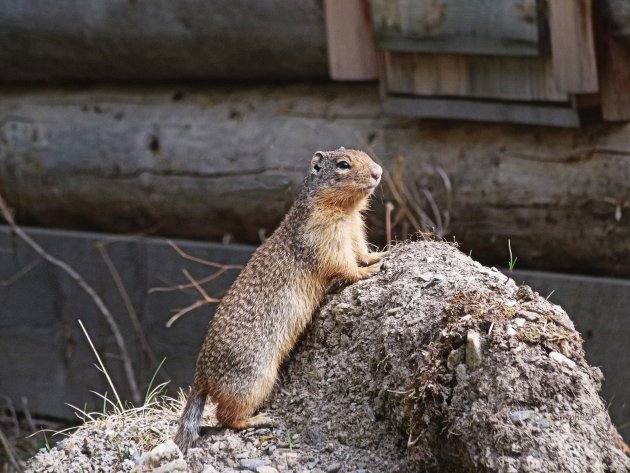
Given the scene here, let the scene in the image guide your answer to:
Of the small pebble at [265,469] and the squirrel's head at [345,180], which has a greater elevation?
the squirrel's head at [345,180]

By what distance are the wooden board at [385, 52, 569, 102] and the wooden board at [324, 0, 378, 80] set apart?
16 centimetres

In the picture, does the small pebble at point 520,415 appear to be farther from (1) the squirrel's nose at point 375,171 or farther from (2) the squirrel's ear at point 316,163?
(2) the squirrel's ear at point 316,163

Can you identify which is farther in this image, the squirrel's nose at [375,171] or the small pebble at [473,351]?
the squirrel's nose at [375,171]

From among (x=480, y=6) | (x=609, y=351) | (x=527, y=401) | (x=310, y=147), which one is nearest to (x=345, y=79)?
(x=310, y=147)

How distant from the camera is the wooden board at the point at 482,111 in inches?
199

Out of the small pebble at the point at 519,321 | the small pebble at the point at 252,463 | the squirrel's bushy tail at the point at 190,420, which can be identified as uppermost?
the small pebble at the point at 519,321

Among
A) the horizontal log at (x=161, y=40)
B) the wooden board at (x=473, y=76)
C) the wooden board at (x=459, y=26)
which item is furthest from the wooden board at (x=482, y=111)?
the horizontal log at (x=161, y=40)

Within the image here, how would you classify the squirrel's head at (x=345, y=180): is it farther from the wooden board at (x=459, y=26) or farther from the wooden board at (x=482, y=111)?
the wooden board at (x=482, y=111)

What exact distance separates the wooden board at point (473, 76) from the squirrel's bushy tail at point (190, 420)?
2427 millimetres

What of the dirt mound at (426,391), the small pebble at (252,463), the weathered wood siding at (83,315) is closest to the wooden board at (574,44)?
the dirt mound at (426,391)

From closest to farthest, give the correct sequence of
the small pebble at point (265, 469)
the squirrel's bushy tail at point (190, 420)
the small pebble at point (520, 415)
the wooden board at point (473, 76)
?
1. the small pebble at point (520, 415)
2. the small pebble at point (265, 469)
3. the squirrel's bushy tail at point (190, 420)
4. the wooden board at point (473, 76)

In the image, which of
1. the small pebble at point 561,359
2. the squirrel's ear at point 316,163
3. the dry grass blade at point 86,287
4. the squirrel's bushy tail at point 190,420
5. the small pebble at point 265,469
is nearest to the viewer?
the small pebble at point 561,359

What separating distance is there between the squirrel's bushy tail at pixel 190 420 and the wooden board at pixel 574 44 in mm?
2456

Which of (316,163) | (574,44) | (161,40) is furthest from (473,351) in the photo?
(161,40)
